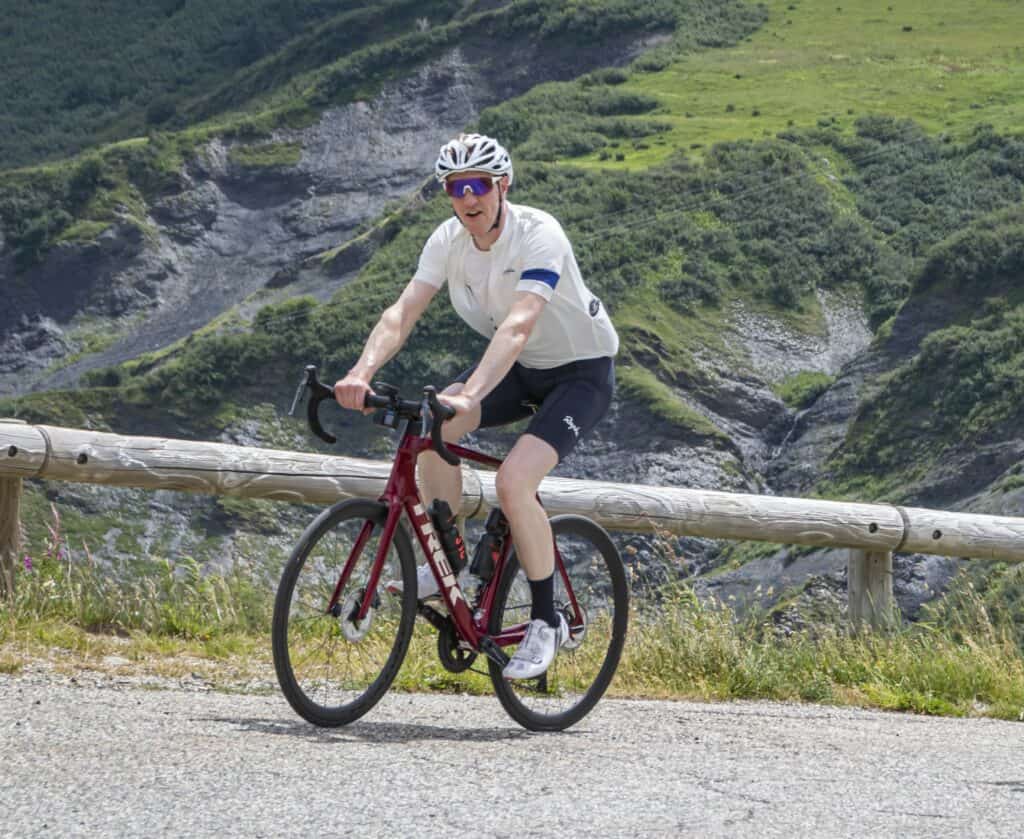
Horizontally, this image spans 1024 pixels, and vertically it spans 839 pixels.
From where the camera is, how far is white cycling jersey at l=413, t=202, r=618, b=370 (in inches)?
215

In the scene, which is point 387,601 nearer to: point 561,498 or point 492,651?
point 492,651

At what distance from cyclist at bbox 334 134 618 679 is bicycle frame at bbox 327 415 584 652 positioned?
77 millimetres

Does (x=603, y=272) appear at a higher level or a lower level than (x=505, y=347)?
lower

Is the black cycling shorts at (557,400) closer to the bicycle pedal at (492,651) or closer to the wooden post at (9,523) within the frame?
the bicycle pedal at (492,651)

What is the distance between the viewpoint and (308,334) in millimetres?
110938

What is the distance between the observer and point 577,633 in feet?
20.1

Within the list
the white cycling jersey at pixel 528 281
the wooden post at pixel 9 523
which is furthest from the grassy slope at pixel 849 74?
the white cycling jersey at pixel 528 281

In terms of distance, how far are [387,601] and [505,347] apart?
0.92 meters

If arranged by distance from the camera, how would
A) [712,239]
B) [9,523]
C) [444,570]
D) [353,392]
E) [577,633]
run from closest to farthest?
[353,392], [444,570], [577,633], [9,523], [712,239]

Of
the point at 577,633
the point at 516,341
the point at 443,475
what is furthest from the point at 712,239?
the point at 516,341

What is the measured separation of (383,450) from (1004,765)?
8307 centimetres

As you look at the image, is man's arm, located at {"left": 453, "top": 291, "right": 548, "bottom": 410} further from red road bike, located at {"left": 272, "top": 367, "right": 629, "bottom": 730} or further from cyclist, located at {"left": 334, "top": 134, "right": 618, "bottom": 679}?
red road bike, located at {"left": 272, "top": 367, "right": 629, "bottom": 730}

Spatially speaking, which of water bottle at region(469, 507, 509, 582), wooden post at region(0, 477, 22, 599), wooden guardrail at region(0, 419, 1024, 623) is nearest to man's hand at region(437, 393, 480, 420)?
water bottle at region(469, 507, 509, 582)

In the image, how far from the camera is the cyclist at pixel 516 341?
5449mm
